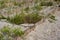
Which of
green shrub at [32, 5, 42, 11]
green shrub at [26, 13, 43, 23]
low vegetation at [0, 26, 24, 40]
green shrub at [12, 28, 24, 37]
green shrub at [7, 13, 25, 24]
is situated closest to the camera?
low vegetation at [0, 26, 24, 40]

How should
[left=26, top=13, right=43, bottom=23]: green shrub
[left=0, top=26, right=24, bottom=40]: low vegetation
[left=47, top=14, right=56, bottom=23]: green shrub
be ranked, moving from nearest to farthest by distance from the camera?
[left=0, top=26, right=24, bottom=40]: low vegetation
[left=26, top=13, right=43, bottom=23]: green shrub
[left=47, top=14, right=56, bottom=23]: green shrub

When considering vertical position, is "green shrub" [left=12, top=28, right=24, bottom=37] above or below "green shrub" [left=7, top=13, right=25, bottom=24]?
above

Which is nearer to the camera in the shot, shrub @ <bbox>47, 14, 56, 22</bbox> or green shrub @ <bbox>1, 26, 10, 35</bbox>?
green shrub @ <bbox>1, 26, 10, 35</bbox>

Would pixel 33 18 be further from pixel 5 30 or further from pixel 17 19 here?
pixel 5 30

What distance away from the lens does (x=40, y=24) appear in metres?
5.37

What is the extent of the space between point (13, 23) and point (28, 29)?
18.3 inches

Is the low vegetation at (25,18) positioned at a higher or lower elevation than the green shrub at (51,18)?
higher

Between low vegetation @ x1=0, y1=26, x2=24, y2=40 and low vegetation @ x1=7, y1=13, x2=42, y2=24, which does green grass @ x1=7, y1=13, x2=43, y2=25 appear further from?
low vegetation @ x1=0, y1=26, x2=24, y2=40

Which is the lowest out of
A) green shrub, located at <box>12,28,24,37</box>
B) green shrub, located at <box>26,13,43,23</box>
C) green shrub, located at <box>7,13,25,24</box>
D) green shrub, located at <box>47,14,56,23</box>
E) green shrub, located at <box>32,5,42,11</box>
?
green shrub, located at <box>47,14,56,23</box>

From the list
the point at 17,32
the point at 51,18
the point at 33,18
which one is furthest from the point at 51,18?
the point at 17,32

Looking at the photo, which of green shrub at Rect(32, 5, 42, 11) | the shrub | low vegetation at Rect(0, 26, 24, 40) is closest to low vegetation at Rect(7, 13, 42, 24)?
the shrub

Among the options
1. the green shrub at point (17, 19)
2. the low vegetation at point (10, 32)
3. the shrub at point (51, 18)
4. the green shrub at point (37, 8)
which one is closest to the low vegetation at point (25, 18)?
the green shrub at point (17, 19)

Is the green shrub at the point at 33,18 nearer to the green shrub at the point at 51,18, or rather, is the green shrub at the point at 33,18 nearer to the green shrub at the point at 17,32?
the green shrub at the point at 51,18

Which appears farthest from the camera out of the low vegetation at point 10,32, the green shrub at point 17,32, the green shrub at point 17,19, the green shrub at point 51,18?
the green shrub at point 51,18
